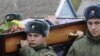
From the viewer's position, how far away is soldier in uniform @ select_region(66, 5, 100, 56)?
3.93 meters

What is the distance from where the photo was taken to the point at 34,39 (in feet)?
12.8

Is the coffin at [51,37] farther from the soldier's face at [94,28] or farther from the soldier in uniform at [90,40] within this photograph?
the soldier's face at [94,28]

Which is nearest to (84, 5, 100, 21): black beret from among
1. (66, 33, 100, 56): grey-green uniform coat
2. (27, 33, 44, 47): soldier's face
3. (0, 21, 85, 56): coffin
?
(66, 33, 100, 56): grey-green uniform coat

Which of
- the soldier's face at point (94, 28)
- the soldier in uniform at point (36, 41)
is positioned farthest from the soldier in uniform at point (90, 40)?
the soldier in uniform at point (36, 41)

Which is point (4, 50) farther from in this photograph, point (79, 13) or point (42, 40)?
point (79, 13)

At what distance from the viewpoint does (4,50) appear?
3801 mm

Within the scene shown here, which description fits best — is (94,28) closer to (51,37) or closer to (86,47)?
(86,47)

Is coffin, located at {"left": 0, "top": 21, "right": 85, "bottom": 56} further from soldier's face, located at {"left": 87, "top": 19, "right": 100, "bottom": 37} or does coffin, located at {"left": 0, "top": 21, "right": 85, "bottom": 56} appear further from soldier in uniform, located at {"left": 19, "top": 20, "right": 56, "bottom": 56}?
soldier's face, located at {"left": 87, "top": 19, "right": 100, "bottom": 37}

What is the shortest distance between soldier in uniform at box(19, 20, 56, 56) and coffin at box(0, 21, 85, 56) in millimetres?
69

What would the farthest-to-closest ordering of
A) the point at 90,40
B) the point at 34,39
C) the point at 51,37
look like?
the point at 51,37
the point at 90,40
the point at 34,39

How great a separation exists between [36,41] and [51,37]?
1.23ft

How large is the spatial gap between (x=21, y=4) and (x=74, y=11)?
379 inches

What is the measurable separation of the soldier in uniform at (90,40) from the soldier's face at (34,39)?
11.9 inches

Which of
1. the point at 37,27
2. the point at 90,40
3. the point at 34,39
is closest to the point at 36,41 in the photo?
the point at 34,39
